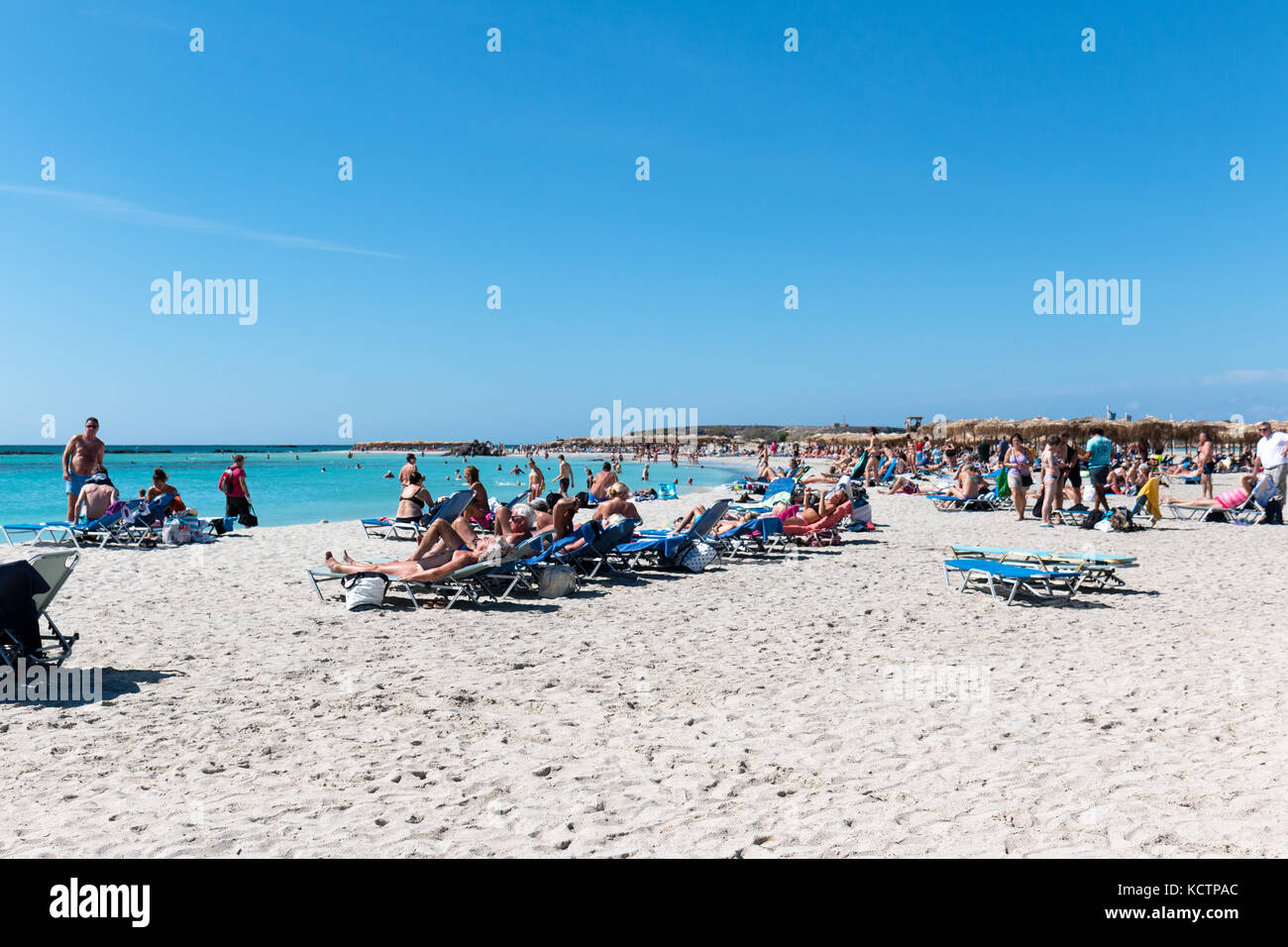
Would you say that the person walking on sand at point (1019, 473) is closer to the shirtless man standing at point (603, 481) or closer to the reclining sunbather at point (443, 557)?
the shirtless man standing at point (603, 481)

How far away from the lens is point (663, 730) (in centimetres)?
377

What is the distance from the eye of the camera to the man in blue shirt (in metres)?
12.4

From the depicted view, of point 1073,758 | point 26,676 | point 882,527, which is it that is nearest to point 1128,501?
point 882,527

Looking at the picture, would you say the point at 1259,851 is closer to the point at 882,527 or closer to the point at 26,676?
the point at 26,676

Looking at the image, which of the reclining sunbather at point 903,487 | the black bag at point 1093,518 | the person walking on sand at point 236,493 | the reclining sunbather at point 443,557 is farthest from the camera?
the reclining sunbather at point 903,487

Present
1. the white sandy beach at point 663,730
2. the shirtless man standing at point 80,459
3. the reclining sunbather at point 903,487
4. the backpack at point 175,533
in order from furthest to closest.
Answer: the reclining sunbather at point 903,487
the shirtless man standing at point 80,459
the backpack at point 175,533
the white sandy beach at point 663,730

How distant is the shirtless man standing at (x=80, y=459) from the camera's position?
424 inches

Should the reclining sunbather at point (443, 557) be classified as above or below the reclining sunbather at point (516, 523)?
below

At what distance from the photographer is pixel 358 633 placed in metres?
5.65

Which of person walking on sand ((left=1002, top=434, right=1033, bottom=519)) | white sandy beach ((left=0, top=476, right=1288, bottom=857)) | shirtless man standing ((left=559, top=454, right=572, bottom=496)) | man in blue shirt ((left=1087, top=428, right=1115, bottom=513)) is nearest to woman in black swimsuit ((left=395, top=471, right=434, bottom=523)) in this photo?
shirtless man standing ((left=559, top=454, right=572, bottom=496))

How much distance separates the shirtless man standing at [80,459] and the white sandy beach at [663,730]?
502cm
